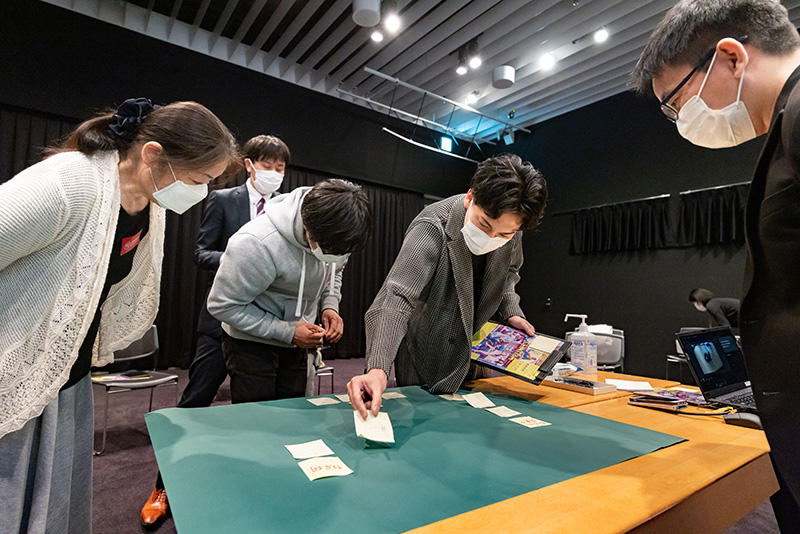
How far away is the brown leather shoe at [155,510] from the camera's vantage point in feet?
5.64

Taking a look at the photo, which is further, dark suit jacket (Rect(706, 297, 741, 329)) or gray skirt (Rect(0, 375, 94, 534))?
dark suit jacket (Rect(706, 297, 741, 329))

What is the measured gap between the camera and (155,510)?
1.75 metres

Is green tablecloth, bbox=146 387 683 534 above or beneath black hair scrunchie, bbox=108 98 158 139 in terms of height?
beneath

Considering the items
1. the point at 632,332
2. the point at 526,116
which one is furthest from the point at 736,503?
the point at 526,116

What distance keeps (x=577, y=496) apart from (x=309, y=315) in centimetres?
110

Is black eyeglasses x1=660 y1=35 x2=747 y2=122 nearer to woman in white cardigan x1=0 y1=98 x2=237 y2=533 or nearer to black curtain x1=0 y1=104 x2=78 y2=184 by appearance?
woman in white cardigan x1=0 y1=98 x2=237 y2=533

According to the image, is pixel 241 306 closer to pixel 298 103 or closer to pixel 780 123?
pixel 780 123

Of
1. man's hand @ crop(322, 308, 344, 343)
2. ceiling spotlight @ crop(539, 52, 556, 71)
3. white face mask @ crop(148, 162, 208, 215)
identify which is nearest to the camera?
white face mask @ crop(148, 162, 208, 215)

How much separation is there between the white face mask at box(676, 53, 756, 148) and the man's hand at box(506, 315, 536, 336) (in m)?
0.86

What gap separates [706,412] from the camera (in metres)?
1.35

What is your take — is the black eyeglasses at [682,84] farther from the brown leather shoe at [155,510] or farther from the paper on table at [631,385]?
the brown leather shoe at [155,510]

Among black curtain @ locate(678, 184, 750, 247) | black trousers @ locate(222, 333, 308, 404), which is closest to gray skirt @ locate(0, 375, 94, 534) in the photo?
black trousers @ locate(222, 333, 308, 404)

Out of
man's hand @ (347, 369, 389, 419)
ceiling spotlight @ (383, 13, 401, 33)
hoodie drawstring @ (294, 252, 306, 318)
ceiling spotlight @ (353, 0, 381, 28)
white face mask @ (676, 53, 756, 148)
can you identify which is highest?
ceiling spotlight @ (383, 13, 401, 33)

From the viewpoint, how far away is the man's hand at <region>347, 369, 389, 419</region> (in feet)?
3.22
